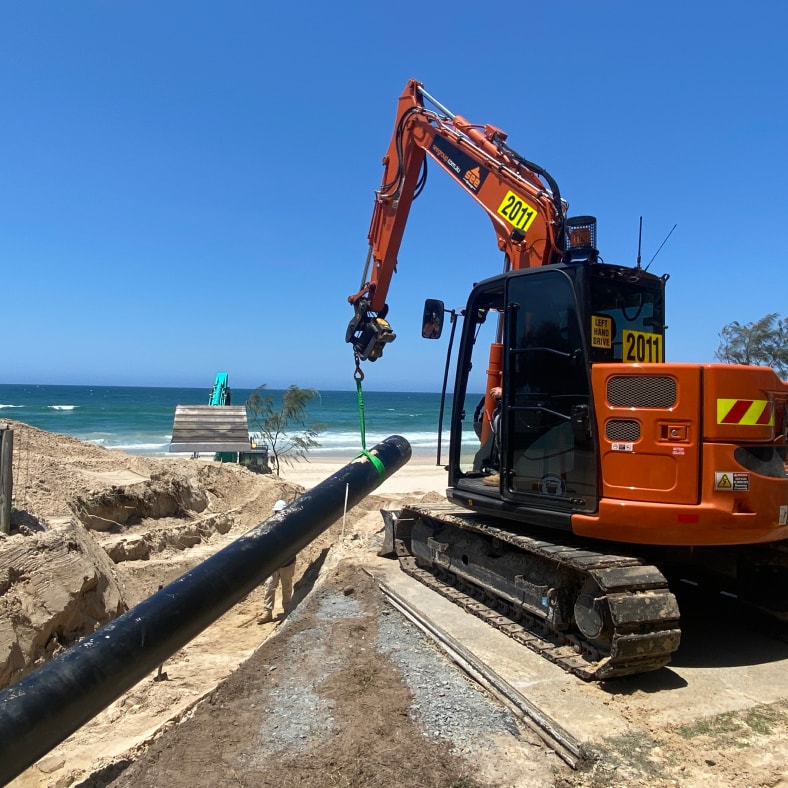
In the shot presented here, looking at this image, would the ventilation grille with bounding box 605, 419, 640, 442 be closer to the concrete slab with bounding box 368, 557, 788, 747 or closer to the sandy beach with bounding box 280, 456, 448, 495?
the concrete slab with bounding box 368, 557, 788, 747

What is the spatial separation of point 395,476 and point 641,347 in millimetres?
19142

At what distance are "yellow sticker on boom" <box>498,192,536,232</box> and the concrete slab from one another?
3790 millimetres

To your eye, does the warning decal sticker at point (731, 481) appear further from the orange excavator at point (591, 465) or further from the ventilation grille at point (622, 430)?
the ventilation grille at point (622, 430)

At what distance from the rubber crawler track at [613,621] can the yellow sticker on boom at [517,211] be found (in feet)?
10.0

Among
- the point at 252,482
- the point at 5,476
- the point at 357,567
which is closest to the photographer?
the point at 5,476

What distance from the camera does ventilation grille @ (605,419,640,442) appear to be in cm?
460

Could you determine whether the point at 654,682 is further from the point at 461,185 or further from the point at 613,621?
the point at 461,185

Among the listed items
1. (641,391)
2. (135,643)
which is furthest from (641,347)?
(135,643)

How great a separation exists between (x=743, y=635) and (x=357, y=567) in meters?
3.90

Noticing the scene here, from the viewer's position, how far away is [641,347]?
5324 millimetres

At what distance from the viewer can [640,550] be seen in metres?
5.33

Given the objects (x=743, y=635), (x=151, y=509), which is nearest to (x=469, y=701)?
(x=743, y=635)

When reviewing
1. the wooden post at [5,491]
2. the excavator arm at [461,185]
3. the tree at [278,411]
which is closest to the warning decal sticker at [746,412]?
the excavator arm at [461,185]

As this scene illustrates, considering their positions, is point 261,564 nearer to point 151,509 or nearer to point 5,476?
point 5,476
